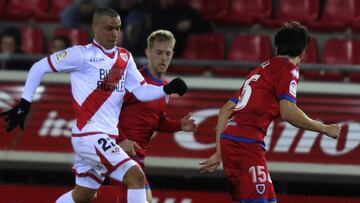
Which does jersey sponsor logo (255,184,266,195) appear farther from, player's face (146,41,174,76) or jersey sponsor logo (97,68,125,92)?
player's face (146,41,174,76)

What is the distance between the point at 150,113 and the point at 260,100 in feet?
5.10

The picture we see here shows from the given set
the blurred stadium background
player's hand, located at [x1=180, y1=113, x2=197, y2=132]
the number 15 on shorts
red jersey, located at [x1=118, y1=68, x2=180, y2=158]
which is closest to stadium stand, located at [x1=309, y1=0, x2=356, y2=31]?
the blurred stadium background

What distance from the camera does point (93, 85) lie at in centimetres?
685

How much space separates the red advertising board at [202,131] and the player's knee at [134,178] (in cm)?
269

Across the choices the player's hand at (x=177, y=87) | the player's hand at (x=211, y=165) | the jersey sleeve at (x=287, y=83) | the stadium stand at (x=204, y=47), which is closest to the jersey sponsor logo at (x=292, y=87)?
the jersey sleeve at (x=287, y=83)

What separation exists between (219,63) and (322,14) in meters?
2.57

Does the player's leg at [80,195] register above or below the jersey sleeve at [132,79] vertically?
below

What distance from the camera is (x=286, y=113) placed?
607 centimetres

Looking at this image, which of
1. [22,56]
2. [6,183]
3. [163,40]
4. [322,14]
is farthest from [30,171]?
[322,14]

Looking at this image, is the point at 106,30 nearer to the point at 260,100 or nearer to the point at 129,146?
the point at 129,146

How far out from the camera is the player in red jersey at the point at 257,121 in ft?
20.6

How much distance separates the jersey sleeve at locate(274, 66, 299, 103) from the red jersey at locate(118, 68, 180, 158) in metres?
1.64

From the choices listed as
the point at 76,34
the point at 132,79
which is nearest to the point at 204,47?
the point at 76,34

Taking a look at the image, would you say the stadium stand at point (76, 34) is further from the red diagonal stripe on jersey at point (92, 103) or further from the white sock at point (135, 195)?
the white sock at point (135, 195)
